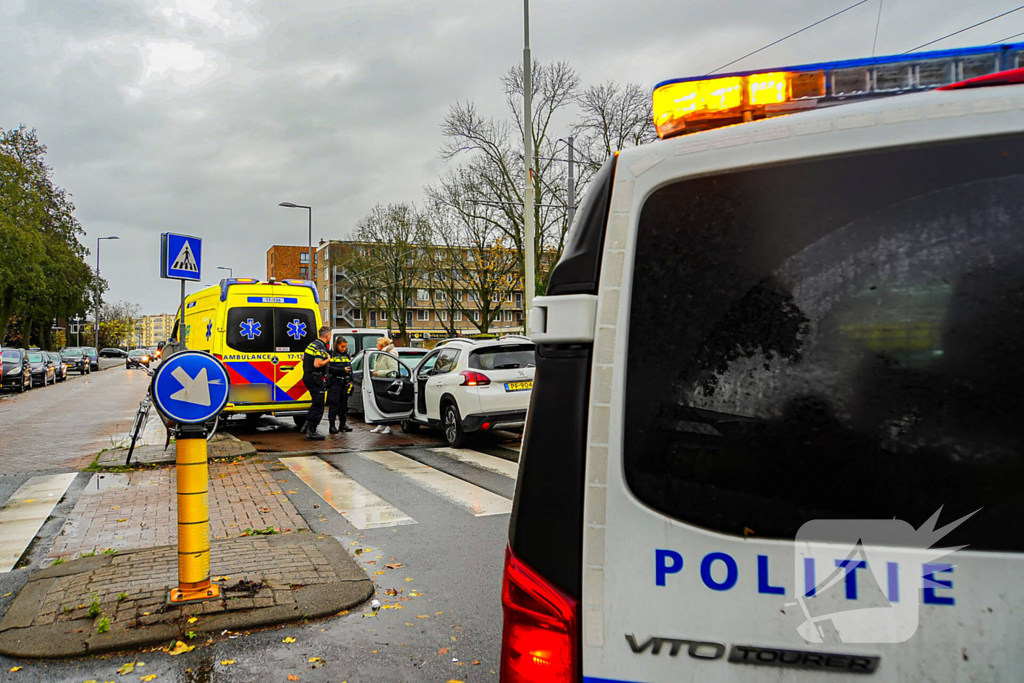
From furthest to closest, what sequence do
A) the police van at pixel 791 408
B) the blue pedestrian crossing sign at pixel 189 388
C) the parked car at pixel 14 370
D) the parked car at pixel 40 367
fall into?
the parked car at pixel 40 367
the parked car at pixel 14 370
the blue pedestrian crossing sign at pixel 189 388
the police van at pixel 791 408

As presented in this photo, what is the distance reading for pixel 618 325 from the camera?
1.60 m

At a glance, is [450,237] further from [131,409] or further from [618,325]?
[618,325]

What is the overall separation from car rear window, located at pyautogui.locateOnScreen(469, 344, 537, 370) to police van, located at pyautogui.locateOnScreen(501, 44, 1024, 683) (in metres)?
9.58

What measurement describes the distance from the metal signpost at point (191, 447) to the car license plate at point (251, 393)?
9799mm

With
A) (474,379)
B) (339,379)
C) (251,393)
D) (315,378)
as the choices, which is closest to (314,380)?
(315,378)

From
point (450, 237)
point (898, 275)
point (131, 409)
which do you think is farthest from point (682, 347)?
point (450, 237)

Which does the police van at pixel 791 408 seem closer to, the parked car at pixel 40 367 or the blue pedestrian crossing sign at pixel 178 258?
the blue pedestrian crossing sign at pixel 178 258

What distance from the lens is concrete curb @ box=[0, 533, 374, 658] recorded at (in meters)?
4.01

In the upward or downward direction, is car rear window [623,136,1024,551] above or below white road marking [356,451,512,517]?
above

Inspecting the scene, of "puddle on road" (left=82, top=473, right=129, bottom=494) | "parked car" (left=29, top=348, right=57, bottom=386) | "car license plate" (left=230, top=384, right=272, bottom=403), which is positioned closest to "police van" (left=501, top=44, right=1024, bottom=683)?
"puddle on road" (left=82, top=473, right=129, bottom=494)

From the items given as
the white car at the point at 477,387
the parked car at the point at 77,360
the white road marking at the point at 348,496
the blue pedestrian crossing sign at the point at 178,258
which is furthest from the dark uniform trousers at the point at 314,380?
the parked car at the point at 77,360

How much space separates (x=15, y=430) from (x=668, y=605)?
16665 mm

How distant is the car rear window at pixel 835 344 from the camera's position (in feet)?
4.52

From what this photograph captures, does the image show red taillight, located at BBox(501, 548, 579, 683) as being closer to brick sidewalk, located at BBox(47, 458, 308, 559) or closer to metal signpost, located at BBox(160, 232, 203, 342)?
brick sidewalk, located at BBox(47, 458, 308, 559)
